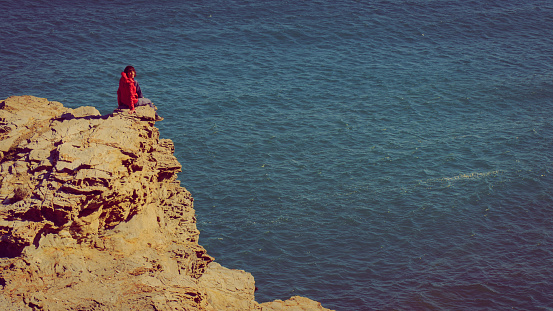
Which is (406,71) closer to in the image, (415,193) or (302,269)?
(415,193)

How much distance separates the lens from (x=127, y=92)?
66.7 feet

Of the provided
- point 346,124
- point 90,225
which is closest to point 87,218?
point 90,225

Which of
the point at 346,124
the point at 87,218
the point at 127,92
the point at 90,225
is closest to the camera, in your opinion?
the point at 87,218

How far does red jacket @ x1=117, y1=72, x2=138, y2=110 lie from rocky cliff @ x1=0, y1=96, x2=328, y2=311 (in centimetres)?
55

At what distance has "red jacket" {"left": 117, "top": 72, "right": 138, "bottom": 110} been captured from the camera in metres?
20.2

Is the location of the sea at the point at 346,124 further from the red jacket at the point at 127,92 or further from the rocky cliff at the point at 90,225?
the red jacket at the point at 127,92

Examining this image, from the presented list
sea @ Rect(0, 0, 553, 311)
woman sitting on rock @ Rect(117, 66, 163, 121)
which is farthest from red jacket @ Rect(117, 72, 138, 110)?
sea @ Rect(0, 0, 553, 311)

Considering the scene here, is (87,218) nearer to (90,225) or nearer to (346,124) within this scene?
(90,225)

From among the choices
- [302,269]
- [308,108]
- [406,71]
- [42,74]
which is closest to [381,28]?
[406,71]

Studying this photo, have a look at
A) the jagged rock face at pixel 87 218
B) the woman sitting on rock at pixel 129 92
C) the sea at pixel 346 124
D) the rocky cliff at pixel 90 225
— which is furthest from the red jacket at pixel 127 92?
the sea at pixel 346 124

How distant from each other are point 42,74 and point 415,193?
4172 cm

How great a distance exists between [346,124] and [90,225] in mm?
38512

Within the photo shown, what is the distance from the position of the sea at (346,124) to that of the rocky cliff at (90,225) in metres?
13.9

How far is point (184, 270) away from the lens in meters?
18.5
